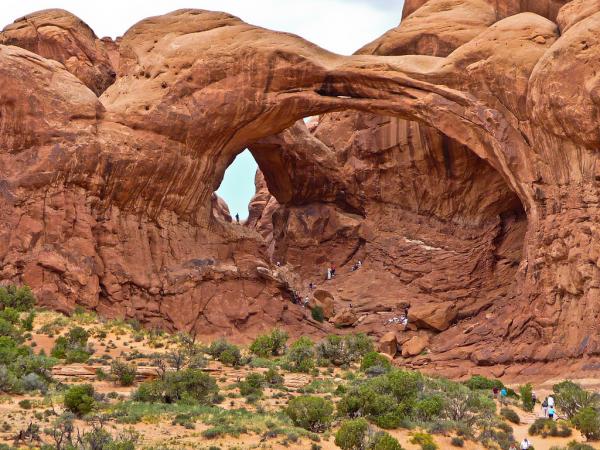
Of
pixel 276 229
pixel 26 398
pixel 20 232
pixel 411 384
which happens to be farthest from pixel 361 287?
pixel 26 398

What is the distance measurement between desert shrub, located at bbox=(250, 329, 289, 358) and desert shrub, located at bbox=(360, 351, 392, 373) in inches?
128

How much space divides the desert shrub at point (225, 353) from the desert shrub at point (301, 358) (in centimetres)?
162

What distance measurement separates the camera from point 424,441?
29.2m

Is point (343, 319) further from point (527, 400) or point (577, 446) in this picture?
point (577, 446)

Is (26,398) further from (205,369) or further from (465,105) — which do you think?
(465,105)

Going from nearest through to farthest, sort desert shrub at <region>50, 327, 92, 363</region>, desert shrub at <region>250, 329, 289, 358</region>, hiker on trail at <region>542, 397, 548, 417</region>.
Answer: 1. hiker on trail at <region>542, 397, 548, 417</region>
2. desert shrub at <region>50, 327, 92, 363</region>
3. desert shrub at <region>250, 329, 289, 358</region>

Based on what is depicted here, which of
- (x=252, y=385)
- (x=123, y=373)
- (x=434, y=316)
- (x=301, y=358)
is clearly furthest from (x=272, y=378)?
(x=434, y=316)

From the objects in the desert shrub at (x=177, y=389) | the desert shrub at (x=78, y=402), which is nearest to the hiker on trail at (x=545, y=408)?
the desert shrub at (x=177, y=389)

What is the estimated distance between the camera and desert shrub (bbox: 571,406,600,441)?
106 ft

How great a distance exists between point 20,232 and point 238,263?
31.2ft

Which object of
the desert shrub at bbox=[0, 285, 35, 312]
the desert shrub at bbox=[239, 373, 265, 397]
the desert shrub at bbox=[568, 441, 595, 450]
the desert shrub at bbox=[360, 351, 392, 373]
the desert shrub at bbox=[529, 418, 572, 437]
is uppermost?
the desert shrub at bbox=[0, 285, 35, 312]

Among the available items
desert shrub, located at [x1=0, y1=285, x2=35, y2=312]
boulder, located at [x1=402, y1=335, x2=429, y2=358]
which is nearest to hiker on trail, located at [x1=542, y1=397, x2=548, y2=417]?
boulder, located at [x1=402, y1=335, x2=429, y2=358]

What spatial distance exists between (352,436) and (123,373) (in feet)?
30.0

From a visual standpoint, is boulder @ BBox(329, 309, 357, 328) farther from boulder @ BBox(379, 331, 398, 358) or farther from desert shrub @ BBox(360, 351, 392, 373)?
desert shrub @ BBox(360, 351, 392, 373)
